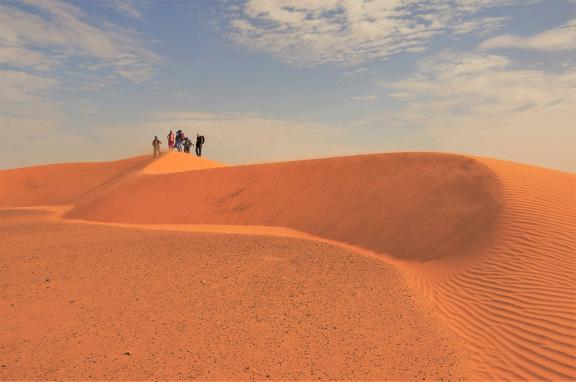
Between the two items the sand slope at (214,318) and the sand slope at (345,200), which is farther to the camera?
the sand slope at (345,200)

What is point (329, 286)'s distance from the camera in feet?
27.6

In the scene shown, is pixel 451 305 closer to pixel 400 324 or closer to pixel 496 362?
pixel 400 324

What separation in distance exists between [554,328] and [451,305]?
5.69 feet

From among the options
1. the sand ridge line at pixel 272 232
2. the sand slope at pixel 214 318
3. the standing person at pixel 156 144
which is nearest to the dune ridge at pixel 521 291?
the sand slope at pixel 214 318

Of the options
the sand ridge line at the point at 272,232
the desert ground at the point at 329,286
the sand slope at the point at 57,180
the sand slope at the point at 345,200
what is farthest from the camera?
the sand slope at the point at 57,180

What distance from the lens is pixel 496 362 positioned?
18.4 ft

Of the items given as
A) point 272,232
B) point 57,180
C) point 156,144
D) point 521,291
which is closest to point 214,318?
point 521,291

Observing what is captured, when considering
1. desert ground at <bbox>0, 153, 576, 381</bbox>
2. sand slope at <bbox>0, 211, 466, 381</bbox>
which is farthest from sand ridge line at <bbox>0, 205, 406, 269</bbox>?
sand slope at <bbox>0, 211, 466, 381</bbox>

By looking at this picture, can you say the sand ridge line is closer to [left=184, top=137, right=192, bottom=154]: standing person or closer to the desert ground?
the desert ground

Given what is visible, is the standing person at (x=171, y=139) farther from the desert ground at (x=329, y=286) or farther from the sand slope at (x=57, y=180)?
the desert ground at (x=329, y=286)

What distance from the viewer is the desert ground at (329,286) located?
219 inches

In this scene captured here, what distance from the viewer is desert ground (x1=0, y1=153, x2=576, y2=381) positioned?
219 inches

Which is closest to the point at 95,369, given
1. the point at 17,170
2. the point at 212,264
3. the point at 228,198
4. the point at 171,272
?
the point at 171,272

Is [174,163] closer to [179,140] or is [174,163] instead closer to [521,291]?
[179,140]
